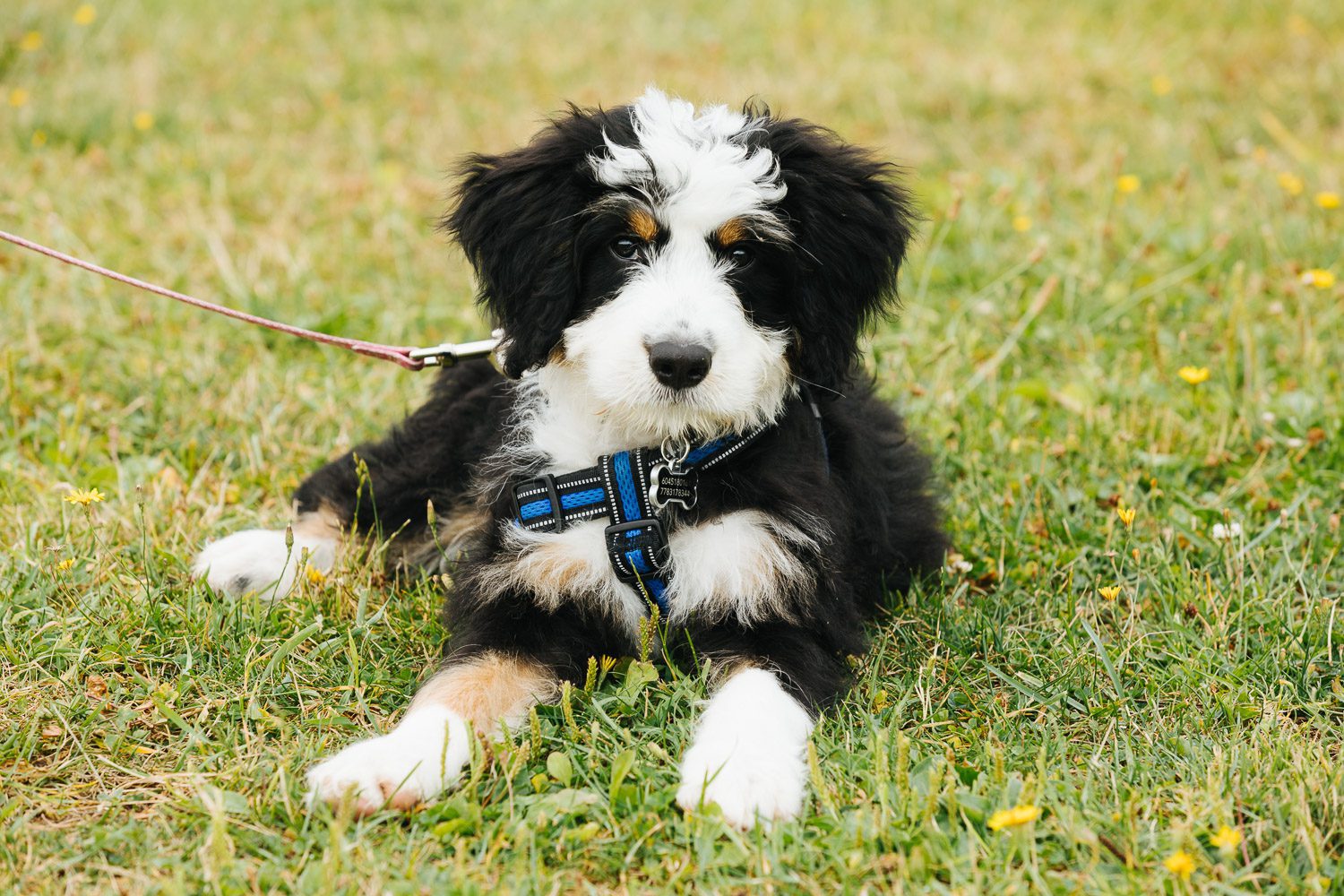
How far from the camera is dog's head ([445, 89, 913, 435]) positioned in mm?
2932

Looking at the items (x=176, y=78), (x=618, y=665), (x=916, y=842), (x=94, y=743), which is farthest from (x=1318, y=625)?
(x=176, y=78)

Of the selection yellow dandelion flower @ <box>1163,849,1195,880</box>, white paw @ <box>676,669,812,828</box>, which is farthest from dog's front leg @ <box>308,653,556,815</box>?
yellow dandelion flower @ <box>1163,849,1195,880</box>

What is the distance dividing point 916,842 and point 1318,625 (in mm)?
1477

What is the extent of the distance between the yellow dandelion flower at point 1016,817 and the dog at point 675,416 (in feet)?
1.40

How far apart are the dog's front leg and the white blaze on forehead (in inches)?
43.7

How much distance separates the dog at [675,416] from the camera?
2.93 metres

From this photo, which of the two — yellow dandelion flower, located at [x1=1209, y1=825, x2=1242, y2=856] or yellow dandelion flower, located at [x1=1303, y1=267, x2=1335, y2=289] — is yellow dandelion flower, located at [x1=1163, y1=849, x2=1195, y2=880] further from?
yellow dandelion flower, located at [x1=1303, y1=267, x2=1335, y2=289]

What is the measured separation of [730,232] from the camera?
2.98m

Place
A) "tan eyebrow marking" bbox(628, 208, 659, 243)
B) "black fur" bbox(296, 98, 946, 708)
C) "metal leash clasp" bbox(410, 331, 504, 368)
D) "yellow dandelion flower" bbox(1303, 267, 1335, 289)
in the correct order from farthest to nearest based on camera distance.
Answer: "yellow dandelion flower" bbox(1303, 267, 1335, 289), "metal leash clasp" bbox(410, 331, 504, 368), "black fur" bbox(296, 98, 946, 708), "tan eyebrow marking" bbox(628, 208, 659, 243)

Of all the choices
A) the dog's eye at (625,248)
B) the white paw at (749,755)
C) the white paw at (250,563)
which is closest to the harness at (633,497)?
the white paw at (749,755)

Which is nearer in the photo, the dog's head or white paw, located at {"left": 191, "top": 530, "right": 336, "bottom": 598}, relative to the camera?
the dog's head

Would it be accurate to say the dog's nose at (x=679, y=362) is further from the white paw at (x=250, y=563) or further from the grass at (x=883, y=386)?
the white paw at (x=250, y=563)

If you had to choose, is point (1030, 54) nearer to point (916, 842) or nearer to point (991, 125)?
point (991, 125)

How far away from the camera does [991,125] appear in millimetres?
7664
